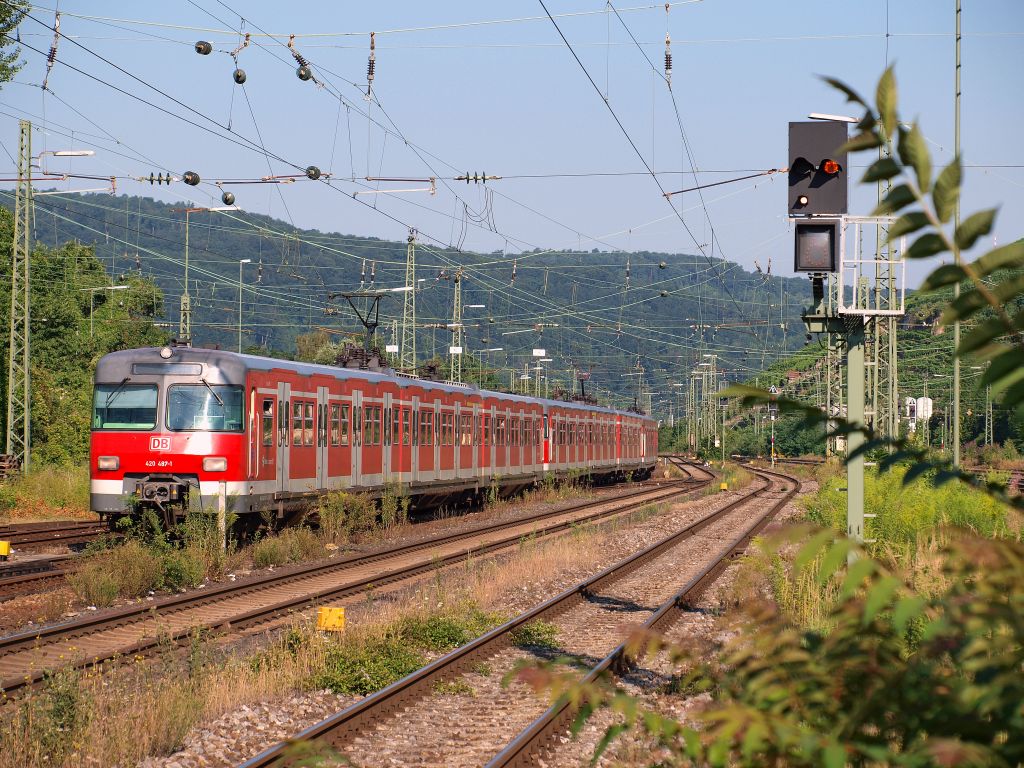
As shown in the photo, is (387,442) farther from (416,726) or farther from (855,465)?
(416,726)

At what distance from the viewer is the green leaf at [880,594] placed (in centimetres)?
217

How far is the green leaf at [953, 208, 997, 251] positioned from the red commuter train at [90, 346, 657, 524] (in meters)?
16.7

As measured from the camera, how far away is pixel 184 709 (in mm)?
7973

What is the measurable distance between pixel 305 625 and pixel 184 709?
13.2 ft

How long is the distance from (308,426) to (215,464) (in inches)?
114

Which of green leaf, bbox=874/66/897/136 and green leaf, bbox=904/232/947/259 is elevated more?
green leaf, bbox=874/66/897/136

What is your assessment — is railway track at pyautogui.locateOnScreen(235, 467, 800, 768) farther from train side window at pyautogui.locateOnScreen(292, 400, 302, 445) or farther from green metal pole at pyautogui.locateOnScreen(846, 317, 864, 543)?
train side window at pyautogui.locateOnScreen(292, 400, 302, 445)

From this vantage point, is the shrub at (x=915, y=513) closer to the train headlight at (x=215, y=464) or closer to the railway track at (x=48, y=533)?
the train headlight at (x=215, y=464)

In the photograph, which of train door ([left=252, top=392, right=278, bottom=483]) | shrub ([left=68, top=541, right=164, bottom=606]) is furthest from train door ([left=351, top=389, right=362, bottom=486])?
shrub ([left=68, top=541, right=164, bottom=606])

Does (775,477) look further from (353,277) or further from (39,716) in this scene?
(353,277)

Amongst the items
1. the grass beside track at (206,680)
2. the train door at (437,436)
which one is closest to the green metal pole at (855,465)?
the grass beside track at (206,680)

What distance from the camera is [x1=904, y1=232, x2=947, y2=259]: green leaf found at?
2293 mm

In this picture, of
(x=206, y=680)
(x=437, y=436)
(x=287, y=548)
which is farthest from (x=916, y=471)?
(x=437, y=436)

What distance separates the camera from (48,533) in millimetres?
21906
